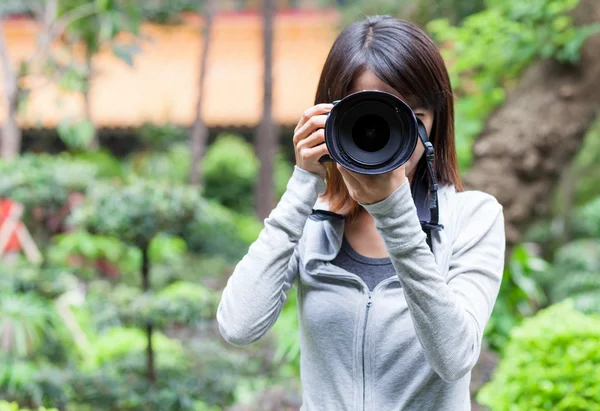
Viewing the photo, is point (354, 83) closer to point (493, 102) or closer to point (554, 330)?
point (554, 330)

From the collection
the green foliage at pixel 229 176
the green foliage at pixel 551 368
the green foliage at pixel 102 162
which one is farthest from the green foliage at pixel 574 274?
the green foliage at pixel 229 176

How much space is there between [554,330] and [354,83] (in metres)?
1.89

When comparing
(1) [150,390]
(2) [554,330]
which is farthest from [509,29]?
(1) [150,390]

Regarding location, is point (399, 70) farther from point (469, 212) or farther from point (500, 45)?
point (500, 45)

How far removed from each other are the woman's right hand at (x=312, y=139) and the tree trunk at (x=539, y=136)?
350 centimetres

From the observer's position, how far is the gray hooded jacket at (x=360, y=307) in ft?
4.42

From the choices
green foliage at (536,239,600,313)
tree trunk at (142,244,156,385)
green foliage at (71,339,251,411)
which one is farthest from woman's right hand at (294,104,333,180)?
green foliage at (536,239,600,313)

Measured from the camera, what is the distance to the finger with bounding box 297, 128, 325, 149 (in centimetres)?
132

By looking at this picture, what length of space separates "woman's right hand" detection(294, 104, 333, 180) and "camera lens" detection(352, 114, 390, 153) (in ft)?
0.28

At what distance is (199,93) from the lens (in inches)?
456

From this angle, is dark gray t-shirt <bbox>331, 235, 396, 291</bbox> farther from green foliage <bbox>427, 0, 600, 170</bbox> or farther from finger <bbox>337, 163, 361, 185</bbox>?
green foliage <bbox>427, 0, 600, 170</bbox>

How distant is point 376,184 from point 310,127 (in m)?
0.21

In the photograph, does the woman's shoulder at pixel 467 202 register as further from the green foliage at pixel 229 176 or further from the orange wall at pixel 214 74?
the orange wall at pixel 214 74

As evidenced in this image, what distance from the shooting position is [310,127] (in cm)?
132
